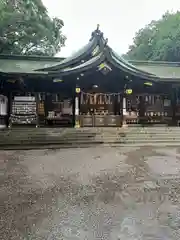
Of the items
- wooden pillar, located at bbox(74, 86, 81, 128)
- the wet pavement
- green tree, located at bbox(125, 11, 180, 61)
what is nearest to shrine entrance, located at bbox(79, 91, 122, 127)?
wooden pillar, located at bbox(74, 86, 81, 128)

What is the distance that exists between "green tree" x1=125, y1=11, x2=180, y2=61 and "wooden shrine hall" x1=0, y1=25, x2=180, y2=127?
20.4 metres

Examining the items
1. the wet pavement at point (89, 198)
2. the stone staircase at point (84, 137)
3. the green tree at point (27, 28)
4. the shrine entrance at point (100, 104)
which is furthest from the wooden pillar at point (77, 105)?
the green tree at point (27, 28)

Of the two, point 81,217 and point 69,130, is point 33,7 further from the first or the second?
point 81,217

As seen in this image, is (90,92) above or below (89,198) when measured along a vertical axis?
above

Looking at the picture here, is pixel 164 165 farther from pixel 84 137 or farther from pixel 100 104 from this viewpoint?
pixel 100 104

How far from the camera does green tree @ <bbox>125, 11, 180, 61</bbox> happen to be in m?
36.2

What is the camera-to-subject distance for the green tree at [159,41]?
119 feet

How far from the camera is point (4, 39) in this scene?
28.5 meters

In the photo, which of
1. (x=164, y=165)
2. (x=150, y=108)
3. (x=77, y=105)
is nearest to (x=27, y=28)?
(x=77, y=105)

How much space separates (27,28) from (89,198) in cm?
2755

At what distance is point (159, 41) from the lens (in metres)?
38.3

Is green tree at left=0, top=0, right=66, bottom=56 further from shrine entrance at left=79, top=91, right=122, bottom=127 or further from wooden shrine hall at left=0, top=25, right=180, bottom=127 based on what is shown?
shrine entrance at left=79, top=91, right=122, bottom=127

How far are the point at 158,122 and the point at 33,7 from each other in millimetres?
20570

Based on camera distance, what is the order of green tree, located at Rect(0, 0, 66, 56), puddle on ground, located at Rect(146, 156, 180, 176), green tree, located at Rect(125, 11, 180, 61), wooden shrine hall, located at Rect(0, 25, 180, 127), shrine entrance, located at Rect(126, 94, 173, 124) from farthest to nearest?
green tree, located at Rect(125, 11, 180, 61)
green tree, located at Rect(0, 0, 66, 56)
shrine entrance, located at Rect(126, 94, 173, 124)
wooden shrine hall, located at Rect(0, 25, 180, 127)
puddle on ground, located at Rect(146, 156, 180, 176)
